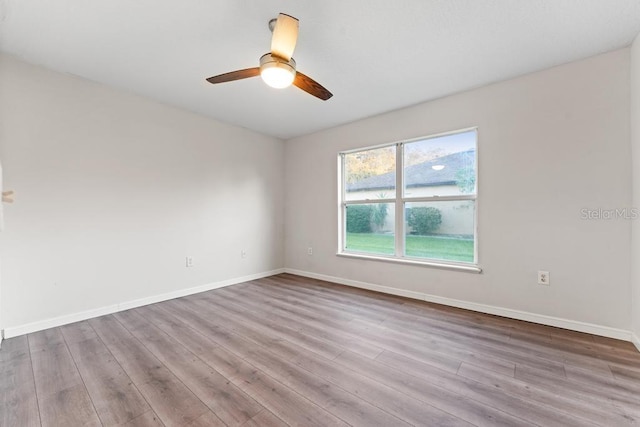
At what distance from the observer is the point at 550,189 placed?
8.30ft

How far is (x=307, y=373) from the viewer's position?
1807 mm

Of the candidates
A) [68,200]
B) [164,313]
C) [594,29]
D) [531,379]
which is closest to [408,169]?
[594,29]

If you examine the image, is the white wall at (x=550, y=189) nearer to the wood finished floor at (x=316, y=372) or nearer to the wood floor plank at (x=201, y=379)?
the wood finished floor at (x=316, y=372)

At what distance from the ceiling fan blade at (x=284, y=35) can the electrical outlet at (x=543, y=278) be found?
297cm

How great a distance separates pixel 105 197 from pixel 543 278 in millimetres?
4548

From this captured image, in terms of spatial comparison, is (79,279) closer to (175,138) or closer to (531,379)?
(175,138)

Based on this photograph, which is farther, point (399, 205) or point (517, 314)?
point (399, 205)

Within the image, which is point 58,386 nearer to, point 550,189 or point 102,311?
point 102,311

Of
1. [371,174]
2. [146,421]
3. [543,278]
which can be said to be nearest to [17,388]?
[146,421]

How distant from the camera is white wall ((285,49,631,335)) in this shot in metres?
2.28

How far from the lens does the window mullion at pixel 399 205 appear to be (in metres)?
3.56

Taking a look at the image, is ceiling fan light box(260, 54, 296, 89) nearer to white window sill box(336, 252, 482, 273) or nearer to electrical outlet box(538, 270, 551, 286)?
white window sill box(336, 252, 482, 273)

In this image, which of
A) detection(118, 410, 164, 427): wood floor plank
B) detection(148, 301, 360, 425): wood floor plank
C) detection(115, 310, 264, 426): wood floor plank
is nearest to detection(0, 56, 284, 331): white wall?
detection(115, 310, 264, 426): wood floor plank

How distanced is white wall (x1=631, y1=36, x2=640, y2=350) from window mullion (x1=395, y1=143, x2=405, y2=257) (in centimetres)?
201
